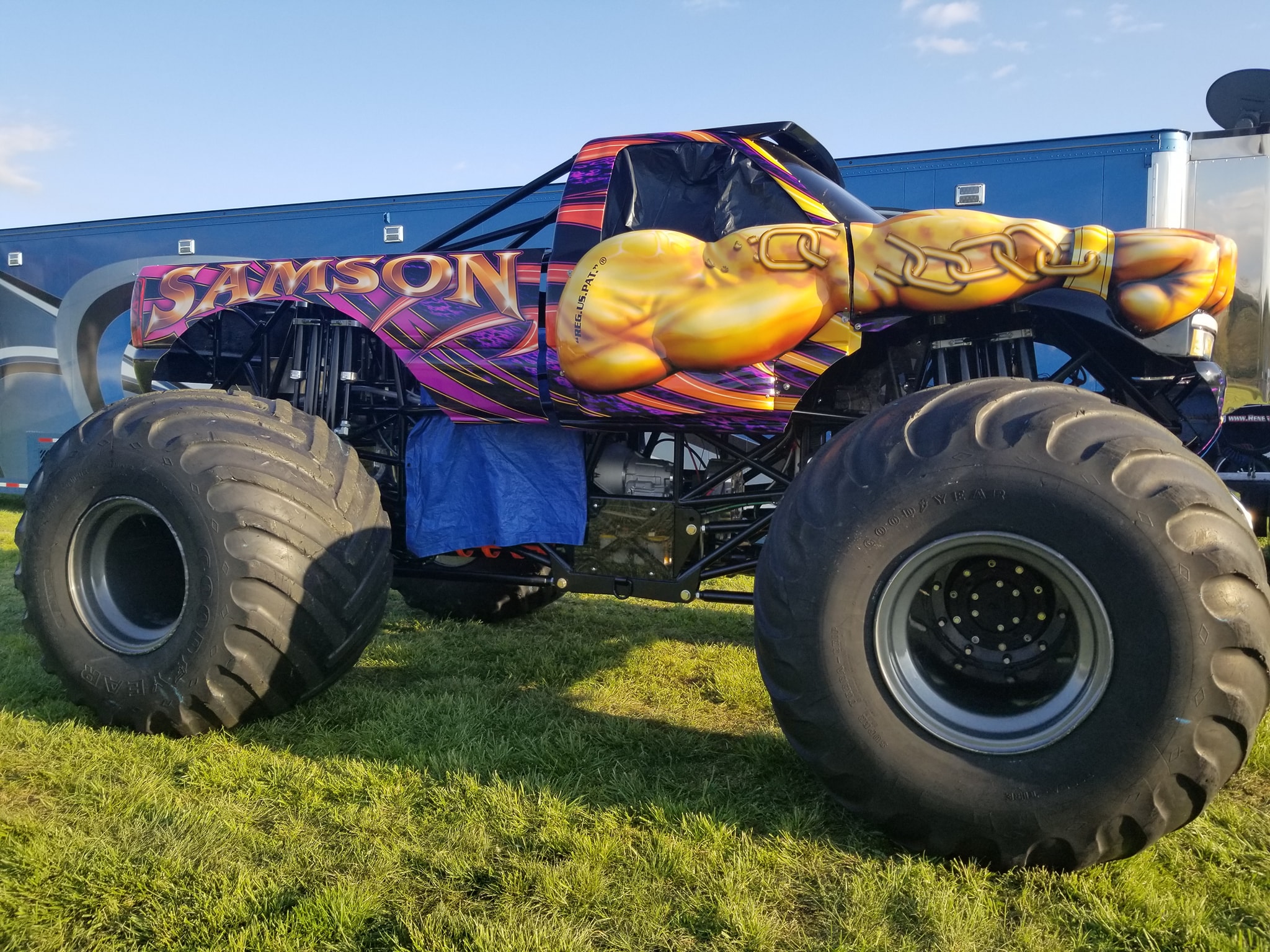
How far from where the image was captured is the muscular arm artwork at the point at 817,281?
3.11m

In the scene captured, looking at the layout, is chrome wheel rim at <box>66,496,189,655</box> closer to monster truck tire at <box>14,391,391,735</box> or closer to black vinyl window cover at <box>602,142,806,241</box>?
monster truck tire at <box>14,391,391,735</box>

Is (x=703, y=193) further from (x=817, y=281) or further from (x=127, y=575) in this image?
(x=127, y=575)

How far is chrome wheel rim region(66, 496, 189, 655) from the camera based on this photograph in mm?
3619

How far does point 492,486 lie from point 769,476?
1.26 m

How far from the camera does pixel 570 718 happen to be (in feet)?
12.7

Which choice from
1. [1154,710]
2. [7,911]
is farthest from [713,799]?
[7,911]

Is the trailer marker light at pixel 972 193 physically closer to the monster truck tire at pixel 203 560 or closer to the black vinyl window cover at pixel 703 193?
the black vinyl window cover at pixel 703 193

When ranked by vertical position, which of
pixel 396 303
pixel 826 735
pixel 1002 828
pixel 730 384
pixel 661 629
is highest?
pixel 396 303

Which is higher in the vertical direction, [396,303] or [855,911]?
[396,303]

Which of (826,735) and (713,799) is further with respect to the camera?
(713,799)

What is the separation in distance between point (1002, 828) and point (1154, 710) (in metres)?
0.50

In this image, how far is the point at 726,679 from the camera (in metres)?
4.40

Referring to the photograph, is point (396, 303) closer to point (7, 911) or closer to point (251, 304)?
point (251, 304)

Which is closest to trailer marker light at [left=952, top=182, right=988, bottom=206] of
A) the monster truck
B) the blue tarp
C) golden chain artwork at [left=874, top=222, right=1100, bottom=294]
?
the monster truck
